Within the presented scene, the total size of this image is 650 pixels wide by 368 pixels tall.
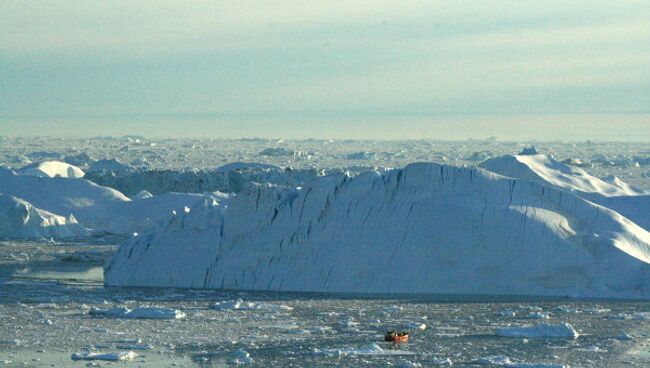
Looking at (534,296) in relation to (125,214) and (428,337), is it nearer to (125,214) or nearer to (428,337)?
(428,337)

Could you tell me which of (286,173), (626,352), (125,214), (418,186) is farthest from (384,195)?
(286,173)

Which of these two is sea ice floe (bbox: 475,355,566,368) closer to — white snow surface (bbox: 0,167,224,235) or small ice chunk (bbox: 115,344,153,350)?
small ice chunk (bbox: 115,344,153,350)

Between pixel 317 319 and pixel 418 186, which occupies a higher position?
pixel 418 186

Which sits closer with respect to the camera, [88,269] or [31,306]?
[31,306]

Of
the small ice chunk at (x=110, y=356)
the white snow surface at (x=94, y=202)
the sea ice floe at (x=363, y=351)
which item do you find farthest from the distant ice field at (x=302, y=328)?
the white snow surface at (x=94, y=202)

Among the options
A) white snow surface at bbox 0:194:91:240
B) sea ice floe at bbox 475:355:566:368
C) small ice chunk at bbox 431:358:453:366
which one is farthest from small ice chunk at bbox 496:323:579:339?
white snow surface at bbox 0:194:91:240

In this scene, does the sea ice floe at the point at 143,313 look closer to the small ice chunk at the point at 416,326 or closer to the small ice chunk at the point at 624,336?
the small ice chunk at the point at 416,326
